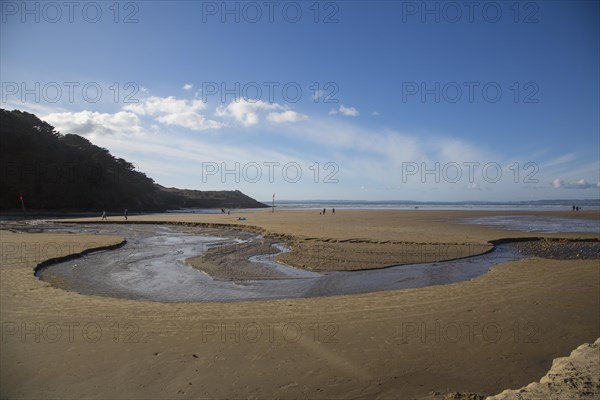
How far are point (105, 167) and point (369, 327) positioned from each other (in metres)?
86.7

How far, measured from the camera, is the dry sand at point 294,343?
4.69m

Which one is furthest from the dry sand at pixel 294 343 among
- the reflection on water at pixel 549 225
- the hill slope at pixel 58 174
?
the hill slope at pixel 58 174

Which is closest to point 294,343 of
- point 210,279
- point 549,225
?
point 210,279

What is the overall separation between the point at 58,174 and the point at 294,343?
76.4 meters

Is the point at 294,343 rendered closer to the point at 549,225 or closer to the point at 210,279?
the point at 210,279

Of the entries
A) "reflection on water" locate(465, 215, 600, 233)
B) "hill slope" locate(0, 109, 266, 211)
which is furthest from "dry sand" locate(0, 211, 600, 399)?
"hill slope" locate(0, 109, 266, 211)

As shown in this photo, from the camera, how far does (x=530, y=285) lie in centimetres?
1005

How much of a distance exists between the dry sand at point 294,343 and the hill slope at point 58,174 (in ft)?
209

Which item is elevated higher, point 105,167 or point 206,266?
point 105,167

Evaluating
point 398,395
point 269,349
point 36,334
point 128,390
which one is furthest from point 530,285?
point 36,334

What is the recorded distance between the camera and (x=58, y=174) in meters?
64.7

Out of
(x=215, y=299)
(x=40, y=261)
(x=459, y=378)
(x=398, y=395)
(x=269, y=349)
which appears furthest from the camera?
(x=40, y=261)

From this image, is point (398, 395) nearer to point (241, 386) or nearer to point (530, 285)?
point (241, 386)

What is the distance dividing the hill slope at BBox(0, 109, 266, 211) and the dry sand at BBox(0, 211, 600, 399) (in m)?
63.8
